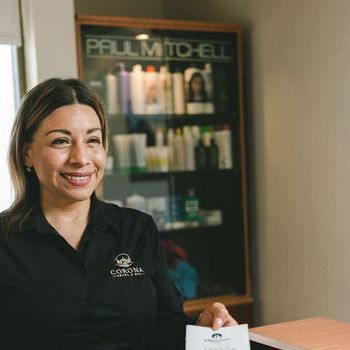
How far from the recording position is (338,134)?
3008 mm

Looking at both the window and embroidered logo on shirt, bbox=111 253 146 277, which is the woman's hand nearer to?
embroidered logo on shirt, bbox=111 253 146 277

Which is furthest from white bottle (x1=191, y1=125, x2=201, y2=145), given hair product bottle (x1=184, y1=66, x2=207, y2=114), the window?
the window

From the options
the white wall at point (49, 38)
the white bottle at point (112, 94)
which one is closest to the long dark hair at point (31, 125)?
the white wall at point (49, 38)

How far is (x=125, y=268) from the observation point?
67.7 inches

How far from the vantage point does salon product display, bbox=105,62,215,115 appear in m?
3.59

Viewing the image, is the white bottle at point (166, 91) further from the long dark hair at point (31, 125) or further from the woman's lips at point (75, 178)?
the woman's lips at point (75, 178)

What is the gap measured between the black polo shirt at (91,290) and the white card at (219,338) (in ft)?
0.67

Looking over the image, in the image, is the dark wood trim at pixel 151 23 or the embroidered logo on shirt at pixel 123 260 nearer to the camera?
the embroidered logo on shirt at pixel 123 260

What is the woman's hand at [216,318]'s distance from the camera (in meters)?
1.55

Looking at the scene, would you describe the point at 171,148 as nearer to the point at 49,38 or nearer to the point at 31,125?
the point at 49,38

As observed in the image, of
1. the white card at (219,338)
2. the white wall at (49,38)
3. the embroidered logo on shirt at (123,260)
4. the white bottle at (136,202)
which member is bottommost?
the white card at (219,338)

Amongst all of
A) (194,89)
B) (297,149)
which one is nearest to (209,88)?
(194,89)

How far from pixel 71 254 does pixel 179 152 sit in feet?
7.06

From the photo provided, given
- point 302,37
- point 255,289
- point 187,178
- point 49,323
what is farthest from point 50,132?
point 255,289
